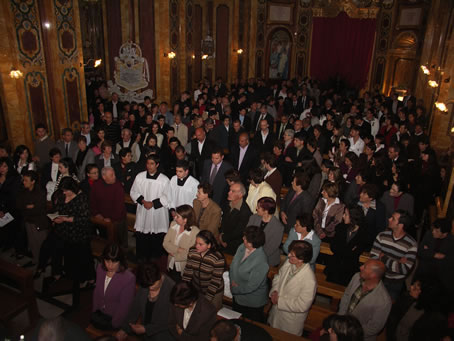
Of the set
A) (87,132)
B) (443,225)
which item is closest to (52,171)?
(87,132)

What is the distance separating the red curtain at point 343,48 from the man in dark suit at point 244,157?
14.8 meters

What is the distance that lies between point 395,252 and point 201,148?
4507 millimetres

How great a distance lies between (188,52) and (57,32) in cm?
751

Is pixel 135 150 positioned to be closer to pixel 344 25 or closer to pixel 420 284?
pixel 420 284

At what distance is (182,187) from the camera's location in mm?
5656

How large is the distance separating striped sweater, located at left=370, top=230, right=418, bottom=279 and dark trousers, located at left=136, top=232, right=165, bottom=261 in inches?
128

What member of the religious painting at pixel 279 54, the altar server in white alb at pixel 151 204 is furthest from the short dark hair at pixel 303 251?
the religious painting at pixel 279 54

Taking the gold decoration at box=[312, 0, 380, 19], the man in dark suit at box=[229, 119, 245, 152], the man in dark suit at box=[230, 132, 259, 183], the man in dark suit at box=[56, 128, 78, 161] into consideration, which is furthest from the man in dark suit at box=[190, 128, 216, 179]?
the gold decoration at box=[312, 0, 380, 19]

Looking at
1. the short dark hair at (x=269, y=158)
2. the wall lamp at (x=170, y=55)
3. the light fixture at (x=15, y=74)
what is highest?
the wall lamp at (x=170, y=55)

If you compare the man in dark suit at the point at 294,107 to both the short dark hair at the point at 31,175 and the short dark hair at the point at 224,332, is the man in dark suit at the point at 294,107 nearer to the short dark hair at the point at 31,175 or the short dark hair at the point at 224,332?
the short dark hair at the point at 31,175

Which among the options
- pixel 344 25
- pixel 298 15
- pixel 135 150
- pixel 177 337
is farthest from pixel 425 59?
pixel 177 337

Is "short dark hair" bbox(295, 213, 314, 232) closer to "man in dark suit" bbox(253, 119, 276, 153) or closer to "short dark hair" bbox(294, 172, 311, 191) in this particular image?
"short dark hair" bbox(294, 172, 311, 191)

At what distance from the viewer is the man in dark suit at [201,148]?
25.1ft

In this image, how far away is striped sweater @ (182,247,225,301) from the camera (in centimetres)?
392
